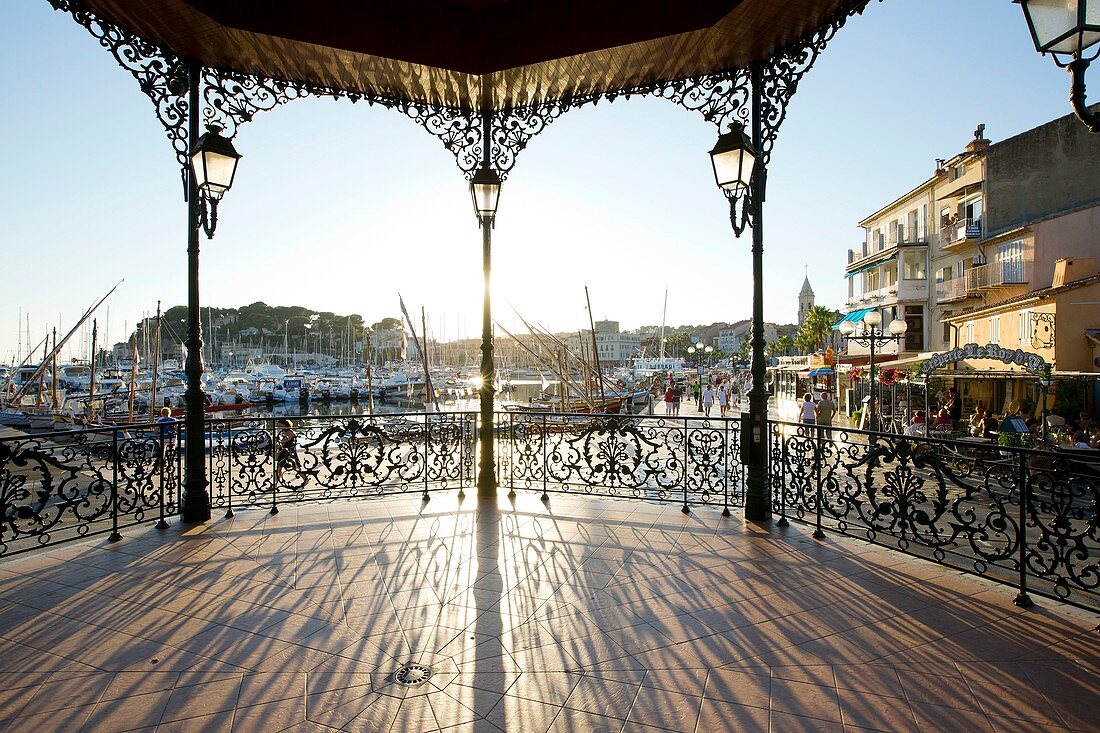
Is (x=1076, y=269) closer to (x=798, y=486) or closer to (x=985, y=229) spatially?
(x=985, y=229)

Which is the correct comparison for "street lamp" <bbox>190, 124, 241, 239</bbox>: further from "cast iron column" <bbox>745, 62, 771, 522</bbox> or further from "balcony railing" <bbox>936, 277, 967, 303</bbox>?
"balcony railing" <bbox>936, 277, 967, 303</bbox>

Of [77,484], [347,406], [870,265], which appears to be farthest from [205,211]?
[347,406]

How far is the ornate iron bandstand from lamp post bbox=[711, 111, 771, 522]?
14mm

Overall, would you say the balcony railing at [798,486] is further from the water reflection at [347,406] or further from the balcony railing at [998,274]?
the water reflection at [347,406]

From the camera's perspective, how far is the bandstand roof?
565cm

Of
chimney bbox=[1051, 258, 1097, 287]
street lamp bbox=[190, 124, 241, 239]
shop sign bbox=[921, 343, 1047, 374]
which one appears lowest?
shop sign bbox=[921, 343, 1047, 374]

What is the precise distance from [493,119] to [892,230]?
41.8m

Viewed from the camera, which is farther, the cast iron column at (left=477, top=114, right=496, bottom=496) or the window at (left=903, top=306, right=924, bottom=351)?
the window at (left=903, top=306, right=924, bottom=351)

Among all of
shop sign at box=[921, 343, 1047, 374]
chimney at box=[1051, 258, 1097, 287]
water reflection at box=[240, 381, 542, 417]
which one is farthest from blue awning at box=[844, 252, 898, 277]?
water reflection at box=[240, 381, 542, 417]

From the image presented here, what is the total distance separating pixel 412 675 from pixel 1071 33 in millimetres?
4825

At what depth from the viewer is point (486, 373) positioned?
7824 mm

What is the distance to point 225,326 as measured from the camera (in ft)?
391

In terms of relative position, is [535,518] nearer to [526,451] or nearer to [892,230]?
[526,451]

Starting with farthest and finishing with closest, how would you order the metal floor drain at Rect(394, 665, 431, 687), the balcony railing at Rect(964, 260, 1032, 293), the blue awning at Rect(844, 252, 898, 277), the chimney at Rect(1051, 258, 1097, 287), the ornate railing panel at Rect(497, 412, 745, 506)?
1. the blue awning at Rect(844, 252, 898, 277)
2. the balcony railing at Rect(964, 260, 1032, 293)
3. the chimney at Rect(1051, 258, 1097, 287)
4. the ornate railing panel at Rect(497, 412, 745, 506)
5. the metal floor drain at Rect(394, 665, 431, 687)
